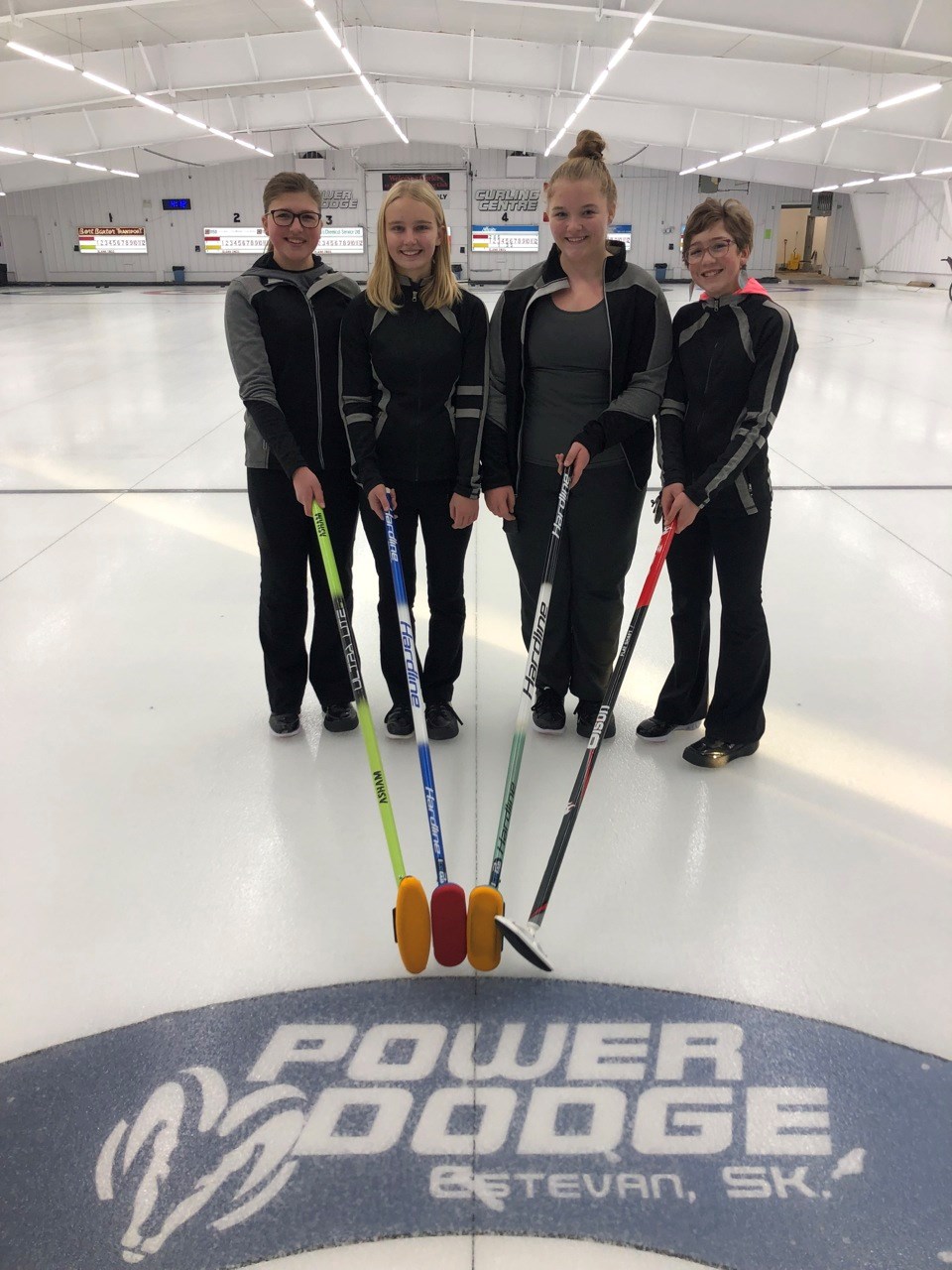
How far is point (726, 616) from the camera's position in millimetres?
2449

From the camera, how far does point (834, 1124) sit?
1.45 meters

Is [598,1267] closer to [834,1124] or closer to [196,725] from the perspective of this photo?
[834,1124]

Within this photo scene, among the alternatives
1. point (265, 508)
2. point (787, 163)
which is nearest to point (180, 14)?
point (265, 508)

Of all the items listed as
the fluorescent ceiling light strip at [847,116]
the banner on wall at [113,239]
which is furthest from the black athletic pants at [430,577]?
the banner on wall at [113,239]

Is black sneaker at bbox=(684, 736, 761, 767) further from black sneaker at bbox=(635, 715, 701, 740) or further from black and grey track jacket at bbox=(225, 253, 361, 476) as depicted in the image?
black and grey track jacket at bbox=(225, 253, 361, 476)

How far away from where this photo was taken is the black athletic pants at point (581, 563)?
241 cm

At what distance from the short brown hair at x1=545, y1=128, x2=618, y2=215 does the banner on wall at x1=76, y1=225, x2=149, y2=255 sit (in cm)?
3087

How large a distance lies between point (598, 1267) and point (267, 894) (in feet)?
3.41

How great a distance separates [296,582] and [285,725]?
45cm

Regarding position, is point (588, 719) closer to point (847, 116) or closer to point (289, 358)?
point (289, 358)

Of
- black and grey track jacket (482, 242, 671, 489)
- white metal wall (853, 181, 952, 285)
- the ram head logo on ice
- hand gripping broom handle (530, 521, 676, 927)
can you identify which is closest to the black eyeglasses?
black and grey track jacket (482, 242, 671, 489)

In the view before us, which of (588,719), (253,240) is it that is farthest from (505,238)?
(588,719)

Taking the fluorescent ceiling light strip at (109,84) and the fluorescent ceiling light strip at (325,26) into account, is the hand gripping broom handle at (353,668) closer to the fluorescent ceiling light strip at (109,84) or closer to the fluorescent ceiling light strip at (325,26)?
the fluorescent ceiling light strip at (325,26)

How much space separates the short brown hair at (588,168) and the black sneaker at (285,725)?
159 centimetres
